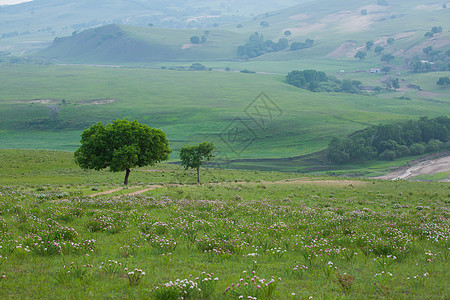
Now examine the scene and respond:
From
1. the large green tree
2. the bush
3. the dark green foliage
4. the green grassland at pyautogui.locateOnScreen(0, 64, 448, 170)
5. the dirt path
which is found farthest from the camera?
the green grassland at pyautogui.locateOnScreen(0, 64, 448, 170)

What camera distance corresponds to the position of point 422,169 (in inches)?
4171

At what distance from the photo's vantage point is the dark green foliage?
119188 mm

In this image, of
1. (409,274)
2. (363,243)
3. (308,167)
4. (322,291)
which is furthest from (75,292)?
(308,167)

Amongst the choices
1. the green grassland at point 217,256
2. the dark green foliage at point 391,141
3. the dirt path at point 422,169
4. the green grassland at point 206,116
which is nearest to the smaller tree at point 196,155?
the green grassland at point 217,256

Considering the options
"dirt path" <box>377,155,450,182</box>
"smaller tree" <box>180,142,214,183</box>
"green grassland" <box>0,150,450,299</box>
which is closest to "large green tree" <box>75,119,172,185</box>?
"smaller tree" <box>180,142,214,183</box>

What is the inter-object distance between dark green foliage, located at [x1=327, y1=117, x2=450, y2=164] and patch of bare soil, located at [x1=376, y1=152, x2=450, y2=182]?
273 inches

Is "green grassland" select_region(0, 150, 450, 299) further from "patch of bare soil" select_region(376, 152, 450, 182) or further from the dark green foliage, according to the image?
the dark green foliage

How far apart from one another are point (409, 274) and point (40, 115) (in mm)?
168668

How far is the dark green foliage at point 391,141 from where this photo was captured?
119 m

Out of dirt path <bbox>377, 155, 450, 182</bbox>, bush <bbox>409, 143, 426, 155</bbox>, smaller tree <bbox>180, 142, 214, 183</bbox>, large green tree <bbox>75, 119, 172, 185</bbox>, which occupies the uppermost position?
large green tree <bbox>75, 119, 172, 185</bbox>

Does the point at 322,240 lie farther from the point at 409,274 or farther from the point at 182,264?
the point at 182,264

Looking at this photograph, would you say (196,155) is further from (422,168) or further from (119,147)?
(422,168)

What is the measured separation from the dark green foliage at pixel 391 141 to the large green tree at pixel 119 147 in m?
77.8

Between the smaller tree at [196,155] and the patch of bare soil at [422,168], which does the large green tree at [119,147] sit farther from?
the patch of bare soil at [422,168]
